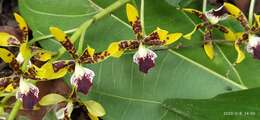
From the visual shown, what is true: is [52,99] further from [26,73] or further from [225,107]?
[225,107]

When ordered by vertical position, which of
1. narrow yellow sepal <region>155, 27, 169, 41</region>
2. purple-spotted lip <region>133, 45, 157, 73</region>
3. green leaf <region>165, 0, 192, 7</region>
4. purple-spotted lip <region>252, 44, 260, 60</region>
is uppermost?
green leaf <region>165, 0, 192, 7</region>

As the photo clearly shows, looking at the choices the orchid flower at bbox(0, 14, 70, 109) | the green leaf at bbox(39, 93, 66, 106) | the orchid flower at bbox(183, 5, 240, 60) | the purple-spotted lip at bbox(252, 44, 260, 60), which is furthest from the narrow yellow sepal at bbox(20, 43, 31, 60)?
the purple-spotted lip at bbox(252, 44, 260, 60)

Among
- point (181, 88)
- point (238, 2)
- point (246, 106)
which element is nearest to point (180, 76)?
point (181, 88)

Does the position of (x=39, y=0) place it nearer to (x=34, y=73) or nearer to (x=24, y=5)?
(x=24, y=5)

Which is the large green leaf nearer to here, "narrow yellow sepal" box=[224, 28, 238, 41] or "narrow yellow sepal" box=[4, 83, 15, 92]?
"narrow yellow sepal" box=[224, 28, 238, 41]

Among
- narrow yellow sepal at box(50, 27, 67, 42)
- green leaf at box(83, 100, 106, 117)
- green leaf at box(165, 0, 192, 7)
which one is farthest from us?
green leaf at box(165, 0, 192, 7)

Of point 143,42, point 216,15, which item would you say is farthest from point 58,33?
point 216,15

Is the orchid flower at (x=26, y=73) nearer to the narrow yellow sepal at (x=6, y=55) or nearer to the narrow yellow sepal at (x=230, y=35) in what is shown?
the narrow yellow sepal at (x=6, y=55)
